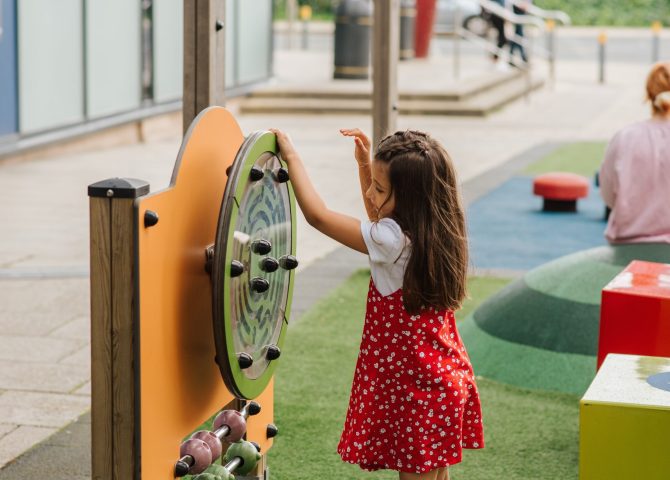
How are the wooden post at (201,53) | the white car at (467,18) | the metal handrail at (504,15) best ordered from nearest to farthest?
the wooden post at (201,53) → the metal handrail at (504,15) → the white car at (467,18)

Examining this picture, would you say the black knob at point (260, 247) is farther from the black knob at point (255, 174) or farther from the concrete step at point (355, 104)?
the concrete step at point (355, 104)

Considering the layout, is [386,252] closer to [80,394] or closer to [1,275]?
[80,394]

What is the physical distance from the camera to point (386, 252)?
3.62 meters

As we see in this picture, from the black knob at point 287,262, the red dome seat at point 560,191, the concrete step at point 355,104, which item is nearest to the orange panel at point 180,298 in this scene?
the black knob at point 287,262

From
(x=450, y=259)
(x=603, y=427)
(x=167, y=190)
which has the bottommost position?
(x=603, y=427)

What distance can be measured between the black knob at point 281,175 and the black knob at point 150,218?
0.74 metres

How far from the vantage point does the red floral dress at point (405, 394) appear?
363 cm

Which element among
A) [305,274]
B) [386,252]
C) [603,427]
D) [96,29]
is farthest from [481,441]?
[96,29]

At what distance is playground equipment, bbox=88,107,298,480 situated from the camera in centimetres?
324

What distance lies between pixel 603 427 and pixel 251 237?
117 cm

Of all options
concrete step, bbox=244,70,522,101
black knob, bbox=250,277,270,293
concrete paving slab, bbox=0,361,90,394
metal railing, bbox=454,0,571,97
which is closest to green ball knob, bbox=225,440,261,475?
black knob, bbox=250,277,270,293

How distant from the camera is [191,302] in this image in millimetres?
3631

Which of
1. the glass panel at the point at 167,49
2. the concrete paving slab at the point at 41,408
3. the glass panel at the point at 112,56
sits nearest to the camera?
the concrete paving slab at the point at 41,408

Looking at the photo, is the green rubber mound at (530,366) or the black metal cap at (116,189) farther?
the green rubber mound at (530,366)
